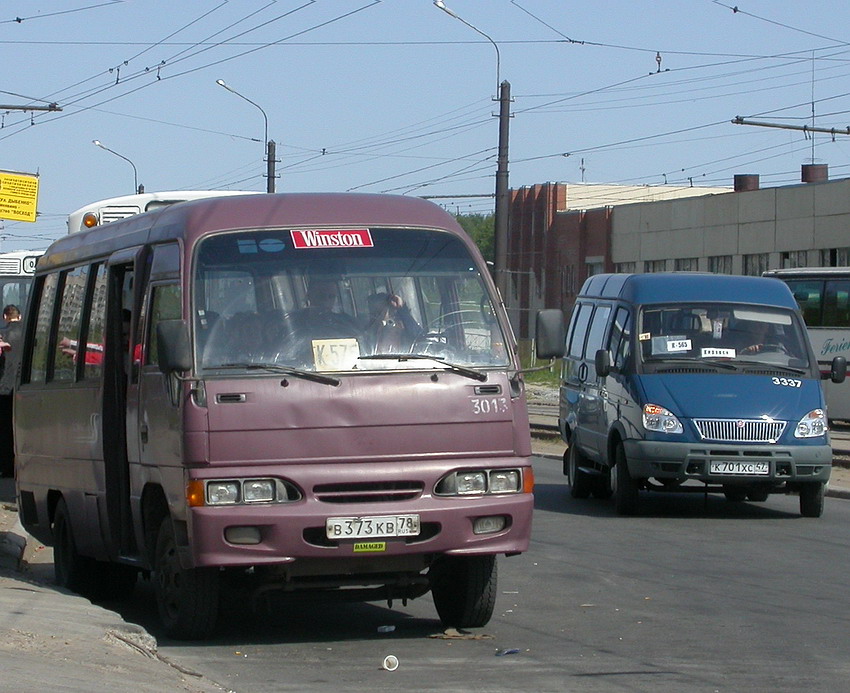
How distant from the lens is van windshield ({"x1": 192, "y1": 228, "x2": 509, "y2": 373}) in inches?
317

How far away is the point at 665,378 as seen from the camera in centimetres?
1491

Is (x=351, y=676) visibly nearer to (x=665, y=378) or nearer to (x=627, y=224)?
(x=665, y=378)

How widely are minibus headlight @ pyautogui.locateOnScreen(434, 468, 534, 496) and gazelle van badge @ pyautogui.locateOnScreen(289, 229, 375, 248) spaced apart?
1345mm

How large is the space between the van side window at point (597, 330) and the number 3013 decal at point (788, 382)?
2175 millimetres

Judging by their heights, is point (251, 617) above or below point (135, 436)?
below

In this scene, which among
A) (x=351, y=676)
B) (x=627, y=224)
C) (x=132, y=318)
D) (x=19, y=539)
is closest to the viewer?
(x=351, y=676)

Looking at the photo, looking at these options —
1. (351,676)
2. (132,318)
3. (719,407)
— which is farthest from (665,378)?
(351,676)

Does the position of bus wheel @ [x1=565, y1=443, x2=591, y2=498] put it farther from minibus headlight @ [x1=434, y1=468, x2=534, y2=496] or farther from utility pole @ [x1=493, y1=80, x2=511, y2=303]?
utility pole @ [x1=493, y1=80, x2=511, y2=303]

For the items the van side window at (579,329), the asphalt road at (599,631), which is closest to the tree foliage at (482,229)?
the van side window at (579,329)

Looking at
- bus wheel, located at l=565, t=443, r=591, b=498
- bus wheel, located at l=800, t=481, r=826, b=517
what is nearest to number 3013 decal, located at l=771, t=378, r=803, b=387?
bus wheel, located at l=800, t=481, r=826, b=517

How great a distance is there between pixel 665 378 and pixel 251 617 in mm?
6581

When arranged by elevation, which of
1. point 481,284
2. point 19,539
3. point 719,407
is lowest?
point 19,539

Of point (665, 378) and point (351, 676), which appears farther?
point (665, 378)

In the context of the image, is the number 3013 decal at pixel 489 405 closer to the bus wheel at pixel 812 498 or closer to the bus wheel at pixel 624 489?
the bus wheel at pixel 624 489
